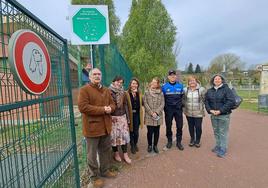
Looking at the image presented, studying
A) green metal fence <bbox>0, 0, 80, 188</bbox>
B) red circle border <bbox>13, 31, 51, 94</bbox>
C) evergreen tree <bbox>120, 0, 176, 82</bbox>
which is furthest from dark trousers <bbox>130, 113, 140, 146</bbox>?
evergreen tree <bbox>120, 0, 176, 82</bbox>

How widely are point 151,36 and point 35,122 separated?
2046 cm

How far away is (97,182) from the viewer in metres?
3.94

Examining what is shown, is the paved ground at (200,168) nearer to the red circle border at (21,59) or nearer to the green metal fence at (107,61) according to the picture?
the green metal fence at (107,61)

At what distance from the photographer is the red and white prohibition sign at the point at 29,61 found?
5.25 feet

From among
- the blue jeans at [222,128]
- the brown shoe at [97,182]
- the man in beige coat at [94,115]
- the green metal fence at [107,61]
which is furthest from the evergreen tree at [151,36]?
the brown shoe at [97,182]

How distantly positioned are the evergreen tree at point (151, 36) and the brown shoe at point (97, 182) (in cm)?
1737

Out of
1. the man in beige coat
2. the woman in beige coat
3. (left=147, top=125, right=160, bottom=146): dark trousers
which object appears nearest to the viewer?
the man in beige coat

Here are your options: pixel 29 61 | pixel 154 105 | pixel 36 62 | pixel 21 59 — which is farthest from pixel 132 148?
pixel 21 59

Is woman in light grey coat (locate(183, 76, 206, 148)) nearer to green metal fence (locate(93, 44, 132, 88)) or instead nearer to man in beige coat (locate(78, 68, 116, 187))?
green metal fence (locate(93, 44, 132, 88))

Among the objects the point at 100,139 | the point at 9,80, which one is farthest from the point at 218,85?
the point at 9,80

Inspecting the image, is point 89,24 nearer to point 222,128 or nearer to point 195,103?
point 195,103

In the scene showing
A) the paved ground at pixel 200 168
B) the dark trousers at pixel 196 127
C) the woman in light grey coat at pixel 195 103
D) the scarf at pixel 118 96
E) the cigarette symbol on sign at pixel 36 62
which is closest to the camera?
the cigarette symbol on sign at pixel 36 62

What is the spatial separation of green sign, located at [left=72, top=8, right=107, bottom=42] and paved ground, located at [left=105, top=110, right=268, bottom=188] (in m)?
2.58

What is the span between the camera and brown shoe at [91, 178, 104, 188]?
390cm
